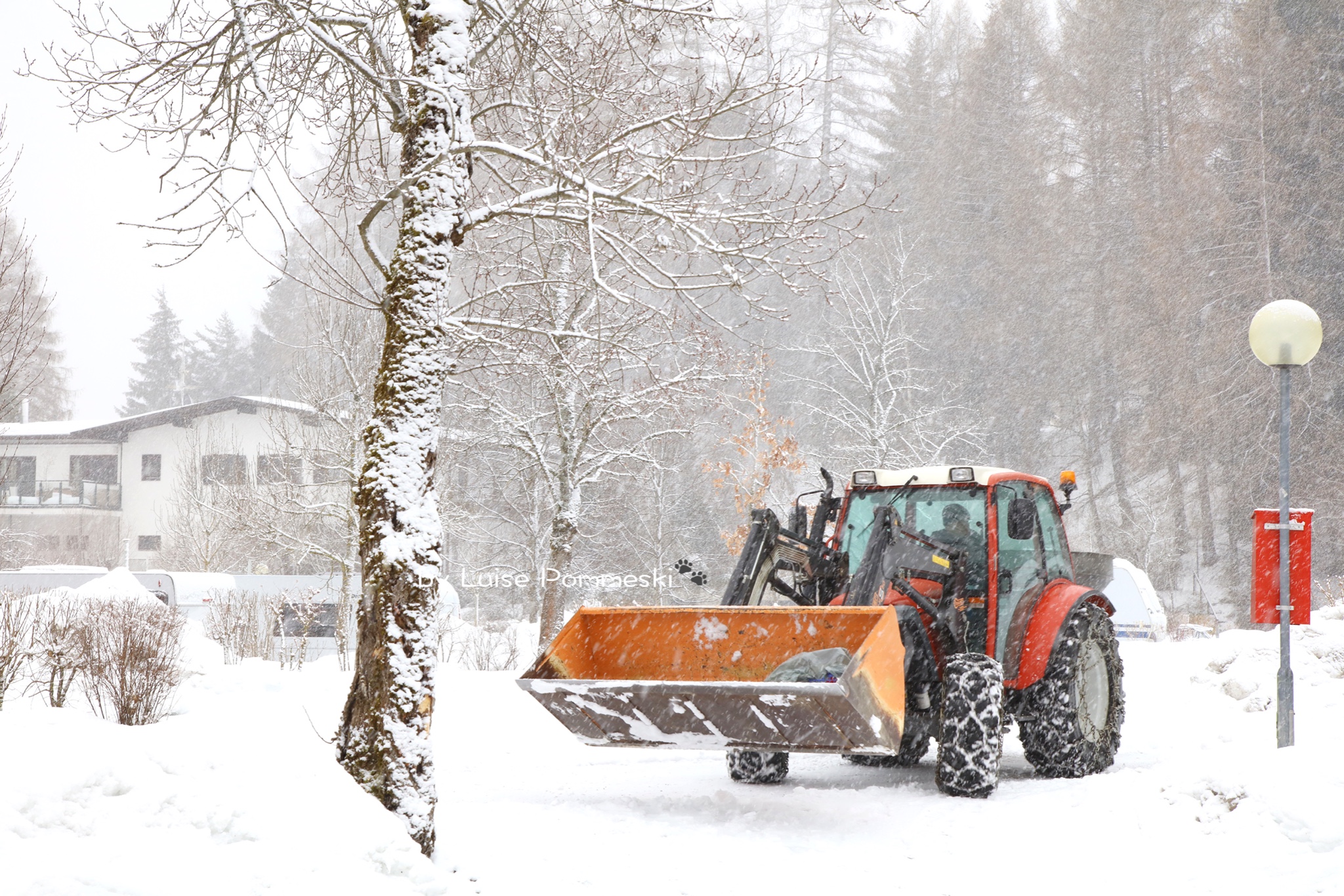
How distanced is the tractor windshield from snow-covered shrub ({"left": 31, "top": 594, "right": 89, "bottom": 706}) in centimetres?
623

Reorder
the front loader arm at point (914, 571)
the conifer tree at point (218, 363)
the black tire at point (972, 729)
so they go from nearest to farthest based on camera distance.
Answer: the black tire at point (972, 729) < the front loader arm at point (914, 571) < the conifer tree at point (218, 363)

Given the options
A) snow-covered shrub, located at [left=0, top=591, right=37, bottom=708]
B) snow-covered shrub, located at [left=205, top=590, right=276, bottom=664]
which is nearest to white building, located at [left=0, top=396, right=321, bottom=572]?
snow-covered shrub, located at [left=205, top=590, right=276, bottom=664]

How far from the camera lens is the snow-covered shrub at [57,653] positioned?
9008 millimetres

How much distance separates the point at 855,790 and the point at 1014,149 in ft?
112

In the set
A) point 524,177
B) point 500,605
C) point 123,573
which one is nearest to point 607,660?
point 524,177

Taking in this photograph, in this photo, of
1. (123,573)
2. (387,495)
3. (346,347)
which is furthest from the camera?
(346,347)

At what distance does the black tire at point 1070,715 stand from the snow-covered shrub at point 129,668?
6795mm

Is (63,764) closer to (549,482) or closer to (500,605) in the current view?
(549,482)

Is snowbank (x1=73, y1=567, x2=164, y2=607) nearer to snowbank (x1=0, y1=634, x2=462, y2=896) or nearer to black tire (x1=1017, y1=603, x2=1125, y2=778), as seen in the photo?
snowbank (x1=0, y1=634, x2=462, y2=896)

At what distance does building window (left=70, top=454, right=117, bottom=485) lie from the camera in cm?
3878

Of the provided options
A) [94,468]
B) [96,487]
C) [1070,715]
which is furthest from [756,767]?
[94,468]

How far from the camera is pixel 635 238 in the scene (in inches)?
251

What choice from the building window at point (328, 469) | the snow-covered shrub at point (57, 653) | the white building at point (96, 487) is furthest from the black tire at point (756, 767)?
the white building at point (96, 487)

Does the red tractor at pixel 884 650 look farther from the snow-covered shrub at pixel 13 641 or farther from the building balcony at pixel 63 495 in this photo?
the building balcony at pixel 63 495
